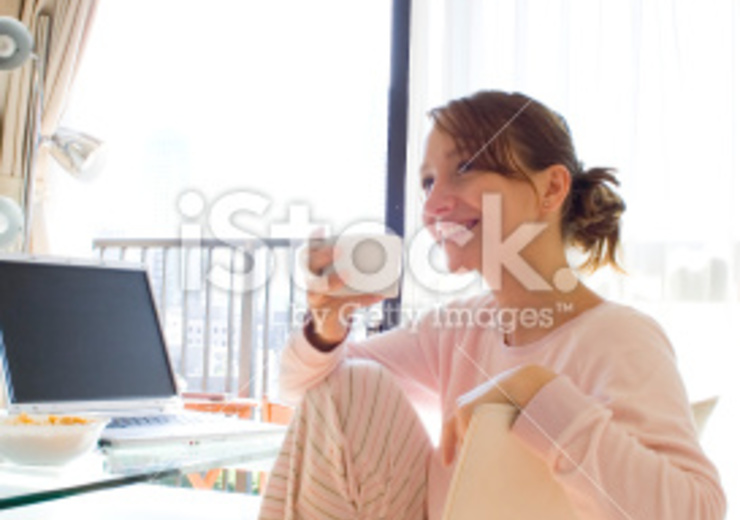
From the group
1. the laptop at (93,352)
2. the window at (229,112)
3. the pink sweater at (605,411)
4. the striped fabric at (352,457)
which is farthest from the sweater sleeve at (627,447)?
the window at (229,112)

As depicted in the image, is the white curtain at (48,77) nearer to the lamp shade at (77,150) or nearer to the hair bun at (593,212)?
the lamp shade at (77,150)

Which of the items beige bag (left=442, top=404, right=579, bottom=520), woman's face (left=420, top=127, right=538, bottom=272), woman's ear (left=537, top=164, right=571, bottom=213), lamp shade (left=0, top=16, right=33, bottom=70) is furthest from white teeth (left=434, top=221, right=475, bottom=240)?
lamp shade (left=0, top=16, right=33, bottom=70)

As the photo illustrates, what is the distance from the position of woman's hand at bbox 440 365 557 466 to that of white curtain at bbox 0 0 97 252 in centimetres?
282

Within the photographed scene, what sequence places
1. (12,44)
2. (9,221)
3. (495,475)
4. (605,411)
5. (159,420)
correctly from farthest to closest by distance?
(9,221), (12,44), (159,420), (605,411), (495,475)

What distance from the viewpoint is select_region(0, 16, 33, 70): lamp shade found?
1.60 metres

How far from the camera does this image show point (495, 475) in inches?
24.1

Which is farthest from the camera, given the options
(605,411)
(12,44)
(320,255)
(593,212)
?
(12,44)

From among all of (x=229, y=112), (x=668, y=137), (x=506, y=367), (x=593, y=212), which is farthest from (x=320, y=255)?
(x=229, y=112)

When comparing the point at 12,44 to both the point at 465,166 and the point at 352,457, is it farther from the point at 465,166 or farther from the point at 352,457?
the point at 352,457

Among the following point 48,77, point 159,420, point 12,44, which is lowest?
point 159,420

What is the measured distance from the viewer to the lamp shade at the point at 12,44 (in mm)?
1603

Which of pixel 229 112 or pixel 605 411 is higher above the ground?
pixel 229 112

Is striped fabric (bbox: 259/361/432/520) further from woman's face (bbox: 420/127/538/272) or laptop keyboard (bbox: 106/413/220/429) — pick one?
laptop keyboard (bbox: 106/413/220/429)

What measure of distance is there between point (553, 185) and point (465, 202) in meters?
0.14
